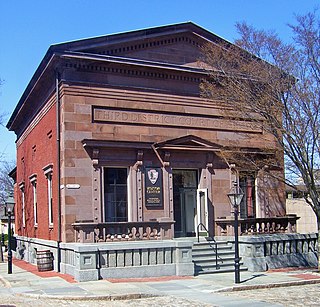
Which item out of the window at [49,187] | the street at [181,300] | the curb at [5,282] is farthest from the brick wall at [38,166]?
the street at [181,300]

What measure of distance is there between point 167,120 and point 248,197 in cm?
523

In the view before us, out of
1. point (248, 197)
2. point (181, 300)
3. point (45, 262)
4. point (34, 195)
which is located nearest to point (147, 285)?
point (181, 300)

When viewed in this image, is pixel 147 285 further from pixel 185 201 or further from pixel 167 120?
pixel 167 120

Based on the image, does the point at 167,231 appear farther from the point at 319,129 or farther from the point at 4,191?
the point at 4,191

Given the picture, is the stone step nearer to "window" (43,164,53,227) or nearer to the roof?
"window" (43,164,53,227)

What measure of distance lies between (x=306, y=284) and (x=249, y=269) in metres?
3.38

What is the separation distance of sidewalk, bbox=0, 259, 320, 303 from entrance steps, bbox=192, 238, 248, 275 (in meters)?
0.65

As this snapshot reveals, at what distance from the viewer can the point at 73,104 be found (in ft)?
66.3

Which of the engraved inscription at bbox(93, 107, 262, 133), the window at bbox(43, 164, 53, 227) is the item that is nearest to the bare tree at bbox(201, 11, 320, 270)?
the engraved inscription at bbox(93, 107, 262, 133)


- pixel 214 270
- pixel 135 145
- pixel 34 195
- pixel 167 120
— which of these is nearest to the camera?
pixel 214 270

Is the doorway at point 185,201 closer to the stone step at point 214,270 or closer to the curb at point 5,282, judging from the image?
the stone step at point 214,270

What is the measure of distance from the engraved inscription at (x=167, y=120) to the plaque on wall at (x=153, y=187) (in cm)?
200

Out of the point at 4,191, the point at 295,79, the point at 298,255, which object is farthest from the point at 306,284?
the point at 4,191

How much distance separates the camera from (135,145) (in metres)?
20.7
